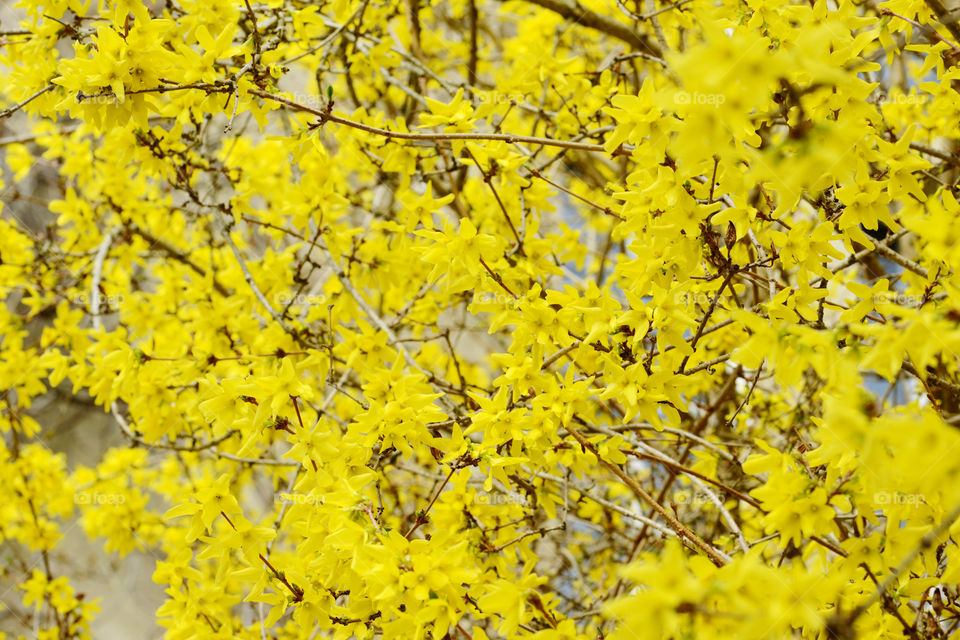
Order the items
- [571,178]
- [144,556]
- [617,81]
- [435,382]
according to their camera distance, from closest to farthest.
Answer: [435,382]
[617,81]
[571,178]
[144,556]

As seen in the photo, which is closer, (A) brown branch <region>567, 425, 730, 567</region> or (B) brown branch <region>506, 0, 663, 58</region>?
(A) brown branch <region>567, 425, 730, 567</region>

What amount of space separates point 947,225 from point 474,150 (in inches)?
49.3

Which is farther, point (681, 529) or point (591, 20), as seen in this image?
point (591, 20)

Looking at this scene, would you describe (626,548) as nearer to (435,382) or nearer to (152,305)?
(435,382)

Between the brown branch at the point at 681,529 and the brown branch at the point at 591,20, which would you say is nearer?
the brown branch at the point at 681,529

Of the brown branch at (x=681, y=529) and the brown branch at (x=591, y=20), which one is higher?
the brown branch at (x=591, y=20)

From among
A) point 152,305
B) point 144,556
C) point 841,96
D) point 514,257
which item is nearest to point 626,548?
point 514,257

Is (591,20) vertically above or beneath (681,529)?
above

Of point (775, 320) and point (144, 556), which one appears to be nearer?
point (775, 320)

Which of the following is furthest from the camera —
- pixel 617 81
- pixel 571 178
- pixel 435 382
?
→ pixel 571 178

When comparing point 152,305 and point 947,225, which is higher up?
point 947,225

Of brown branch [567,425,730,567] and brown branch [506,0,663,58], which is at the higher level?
brown branch [506,0,663,58]

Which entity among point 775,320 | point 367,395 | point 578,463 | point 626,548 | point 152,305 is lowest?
point 626,548

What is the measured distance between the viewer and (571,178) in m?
5.20
